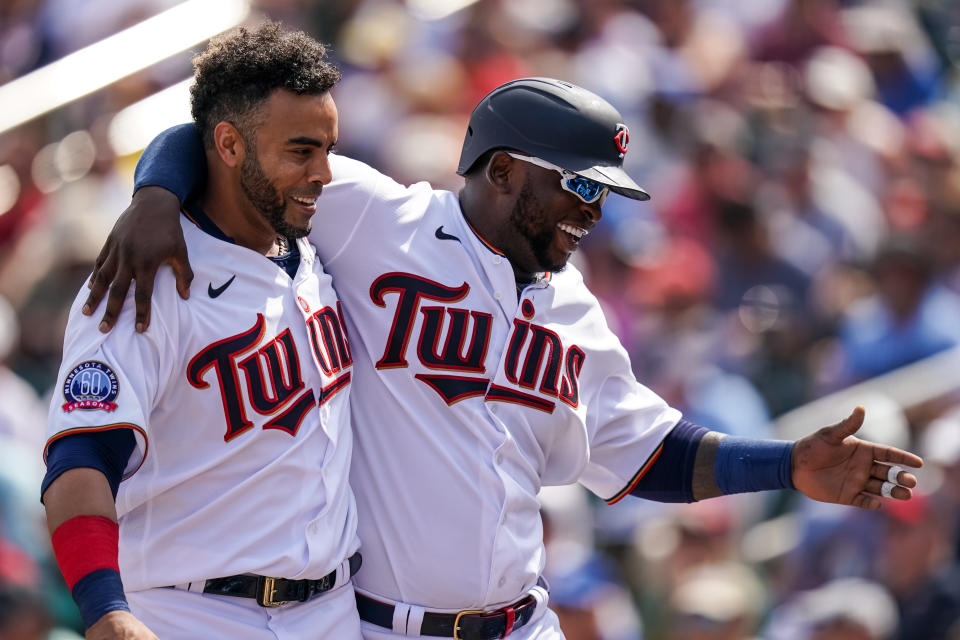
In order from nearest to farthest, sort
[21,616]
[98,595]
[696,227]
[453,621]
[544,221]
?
[98,595], [453,621], [544,221], [21,616], [696,227]

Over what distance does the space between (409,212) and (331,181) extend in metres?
0.21

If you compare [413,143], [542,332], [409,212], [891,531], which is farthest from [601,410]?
[413,143]

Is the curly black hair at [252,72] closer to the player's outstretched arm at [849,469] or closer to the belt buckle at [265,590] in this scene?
the belt buckle at [265,590]

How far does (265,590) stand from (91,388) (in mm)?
546

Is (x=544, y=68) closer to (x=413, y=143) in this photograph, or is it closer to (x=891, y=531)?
(x=413, y=143)

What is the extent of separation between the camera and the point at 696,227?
660 cm

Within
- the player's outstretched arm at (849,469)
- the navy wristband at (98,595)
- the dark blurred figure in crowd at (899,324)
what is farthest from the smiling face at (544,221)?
the dark blurred figure in crowd at (899,324)

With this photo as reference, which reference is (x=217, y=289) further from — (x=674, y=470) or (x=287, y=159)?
(x=674, y=470)

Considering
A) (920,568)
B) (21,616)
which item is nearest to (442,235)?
(21,616)

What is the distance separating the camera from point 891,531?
5020 mm

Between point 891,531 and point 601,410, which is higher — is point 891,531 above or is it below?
below

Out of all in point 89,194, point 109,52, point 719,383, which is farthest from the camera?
point 109,52

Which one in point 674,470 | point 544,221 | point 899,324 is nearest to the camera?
point 544,221

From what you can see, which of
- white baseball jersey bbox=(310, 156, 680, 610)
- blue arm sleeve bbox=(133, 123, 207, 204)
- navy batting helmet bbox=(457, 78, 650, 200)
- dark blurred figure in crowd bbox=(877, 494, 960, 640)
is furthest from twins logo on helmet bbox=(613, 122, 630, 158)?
dark blurred figure in crowd bbox=(877, 494, 960, 640)
